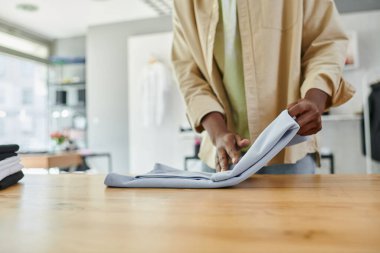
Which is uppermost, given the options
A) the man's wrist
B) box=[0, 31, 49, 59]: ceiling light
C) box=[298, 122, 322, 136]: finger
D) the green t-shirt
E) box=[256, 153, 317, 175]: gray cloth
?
box=[0, 31, 49, 59]: ceiling light

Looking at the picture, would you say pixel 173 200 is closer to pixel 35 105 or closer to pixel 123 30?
pixel 123 30

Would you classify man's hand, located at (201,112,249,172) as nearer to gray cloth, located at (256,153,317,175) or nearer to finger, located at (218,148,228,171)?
finger, located at (218,148,228,171)

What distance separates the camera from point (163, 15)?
17.0ft

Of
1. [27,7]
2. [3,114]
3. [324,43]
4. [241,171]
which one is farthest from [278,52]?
[3,114]

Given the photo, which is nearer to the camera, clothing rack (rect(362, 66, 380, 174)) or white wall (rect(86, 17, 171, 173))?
clothing rack (rect(362, 66, 380, 174))

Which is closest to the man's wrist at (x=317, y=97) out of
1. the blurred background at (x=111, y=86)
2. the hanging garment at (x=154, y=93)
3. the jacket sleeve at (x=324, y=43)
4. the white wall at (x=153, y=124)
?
the jacket sleeve at (x=324, y=43)

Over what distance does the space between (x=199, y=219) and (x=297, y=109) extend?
1.25 ft

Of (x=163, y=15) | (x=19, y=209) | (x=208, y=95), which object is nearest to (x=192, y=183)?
(x=19, y=209)

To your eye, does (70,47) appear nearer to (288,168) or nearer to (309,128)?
(288,168)

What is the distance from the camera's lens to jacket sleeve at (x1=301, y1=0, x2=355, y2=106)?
3.16 feet

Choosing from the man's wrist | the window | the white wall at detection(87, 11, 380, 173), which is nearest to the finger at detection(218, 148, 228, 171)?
the man's wrist

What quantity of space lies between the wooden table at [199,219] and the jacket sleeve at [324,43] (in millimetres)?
357

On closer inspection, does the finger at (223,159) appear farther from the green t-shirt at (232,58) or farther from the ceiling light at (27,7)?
the ceiling light at (27,7)

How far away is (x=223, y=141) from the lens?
848 mm
